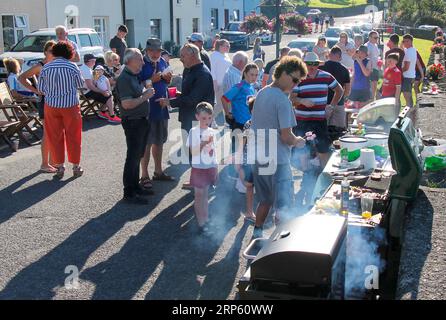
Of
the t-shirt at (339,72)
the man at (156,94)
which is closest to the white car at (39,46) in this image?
the man at (156,94)

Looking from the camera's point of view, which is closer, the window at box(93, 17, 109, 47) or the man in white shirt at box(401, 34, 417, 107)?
the man in white shirt at box(401, 34, 417, 107)

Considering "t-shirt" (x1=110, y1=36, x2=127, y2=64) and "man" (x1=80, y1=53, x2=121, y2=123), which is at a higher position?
"t-shirt" (x1=110, y1=36, x2=127, y2=64)

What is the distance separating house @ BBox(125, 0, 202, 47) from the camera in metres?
34.0

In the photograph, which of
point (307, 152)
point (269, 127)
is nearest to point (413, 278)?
point (269, 127)

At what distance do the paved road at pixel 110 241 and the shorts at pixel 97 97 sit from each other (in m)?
4.83

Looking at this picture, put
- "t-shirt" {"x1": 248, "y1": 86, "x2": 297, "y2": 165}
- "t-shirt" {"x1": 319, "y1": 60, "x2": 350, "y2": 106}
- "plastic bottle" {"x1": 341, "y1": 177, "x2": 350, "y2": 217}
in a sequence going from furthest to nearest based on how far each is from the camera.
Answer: "t-shirt" {"x1": 319, "y1": 60, "x2": 350, "y2": 106} → "t-shirt" {"x1": 248, "y1": 86, "x2": 297, "y2": 165} → "plastic bottle" {"x1": 341, "y1": 177, "x2": 350, "y2": 217}

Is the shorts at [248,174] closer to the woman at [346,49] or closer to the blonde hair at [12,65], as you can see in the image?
the blonde hair at [12,65]

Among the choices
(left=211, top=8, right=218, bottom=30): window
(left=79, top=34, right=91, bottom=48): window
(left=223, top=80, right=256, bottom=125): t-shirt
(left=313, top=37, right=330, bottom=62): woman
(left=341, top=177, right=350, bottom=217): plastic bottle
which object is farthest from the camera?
(left=211, top=8, right=218, bottom=30): window

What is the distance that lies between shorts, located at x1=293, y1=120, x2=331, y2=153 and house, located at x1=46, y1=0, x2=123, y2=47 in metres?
21.3

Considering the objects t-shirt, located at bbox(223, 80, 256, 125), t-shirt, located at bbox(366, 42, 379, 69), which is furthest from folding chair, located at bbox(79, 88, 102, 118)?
t-shirt, located at bbox(366, 42, 379, 69)

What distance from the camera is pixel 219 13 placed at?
5009 centimetres

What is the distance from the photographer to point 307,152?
796 cm

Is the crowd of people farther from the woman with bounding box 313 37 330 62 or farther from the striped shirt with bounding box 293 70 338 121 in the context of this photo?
the woman with bounding box 313 37 330 62

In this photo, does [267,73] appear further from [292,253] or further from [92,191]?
[292,253]
